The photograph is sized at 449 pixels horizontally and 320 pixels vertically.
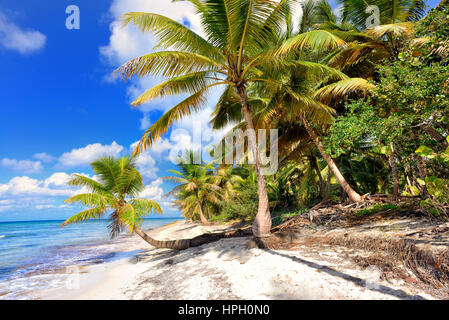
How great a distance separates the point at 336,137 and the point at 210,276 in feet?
14.8

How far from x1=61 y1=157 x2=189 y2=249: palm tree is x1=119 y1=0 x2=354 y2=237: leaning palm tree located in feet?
5.47

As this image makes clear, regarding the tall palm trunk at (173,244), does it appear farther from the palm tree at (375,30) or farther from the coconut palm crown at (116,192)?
the palm tree at (375,30)

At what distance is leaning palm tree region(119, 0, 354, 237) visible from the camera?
18.5 feet

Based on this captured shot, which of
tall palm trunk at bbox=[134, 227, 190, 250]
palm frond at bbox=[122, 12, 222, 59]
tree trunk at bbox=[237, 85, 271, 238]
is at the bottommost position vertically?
tall palm trunk at bbox=[134, 227, 190, 250]

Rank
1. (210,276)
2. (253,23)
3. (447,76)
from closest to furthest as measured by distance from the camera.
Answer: (447,76), (210,276), (253,23)

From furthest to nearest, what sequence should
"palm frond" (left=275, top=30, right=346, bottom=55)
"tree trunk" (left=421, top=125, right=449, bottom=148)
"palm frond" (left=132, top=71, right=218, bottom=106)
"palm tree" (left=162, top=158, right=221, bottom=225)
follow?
"palm tree" (left=162, top=158, right=221, bottom=225) → "palm frond" (left=132, top=71, right=218, bottom=106) → "palm frond" (left=275, top=30, right=346, bottom=55) → "tree trunk" (left=421, top=125, right=449, bottom=148)

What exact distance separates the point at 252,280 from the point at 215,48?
19.9 ft

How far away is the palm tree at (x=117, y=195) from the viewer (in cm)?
748

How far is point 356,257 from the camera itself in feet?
13.3

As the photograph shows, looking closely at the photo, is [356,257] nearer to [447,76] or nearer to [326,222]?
[326,222]

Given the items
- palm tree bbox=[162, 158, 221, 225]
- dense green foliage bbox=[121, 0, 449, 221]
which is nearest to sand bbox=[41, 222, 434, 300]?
dense green foliage bbox=[121, 0, 449, 221]

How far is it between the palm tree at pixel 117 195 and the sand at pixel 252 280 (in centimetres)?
179

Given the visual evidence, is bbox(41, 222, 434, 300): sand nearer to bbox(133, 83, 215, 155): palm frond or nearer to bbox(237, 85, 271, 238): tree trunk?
bbox(237, 85, 271, 238): tree trunk
